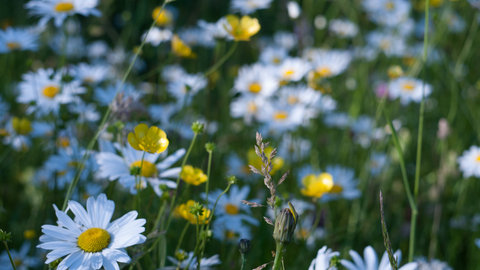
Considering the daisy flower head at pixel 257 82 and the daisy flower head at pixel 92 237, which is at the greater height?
the daisy flower head at pixel 92 237

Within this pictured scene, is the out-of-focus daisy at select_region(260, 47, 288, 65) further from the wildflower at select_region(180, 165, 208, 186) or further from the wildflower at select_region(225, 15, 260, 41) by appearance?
the wildflower at select_region(180, 165, 208, 186)

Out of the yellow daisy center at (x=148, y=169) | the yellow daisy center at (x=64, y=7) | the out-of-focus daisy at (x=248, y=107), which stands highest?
the yellow daisy center at (x=64, y=7)

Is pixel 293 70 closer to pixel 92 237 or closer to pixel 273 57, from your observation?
pixel 273 57

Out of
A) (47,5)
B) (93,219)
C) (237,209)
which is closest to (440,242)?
(237,209)

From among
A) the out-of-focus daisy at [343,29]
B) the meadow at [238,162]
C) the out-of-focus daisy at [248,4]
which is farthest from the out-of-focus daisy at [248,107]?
the out-of-focus daisy at [343,29]

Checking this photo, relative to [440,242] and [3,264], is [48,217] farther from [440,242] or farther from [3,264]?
[440,242]

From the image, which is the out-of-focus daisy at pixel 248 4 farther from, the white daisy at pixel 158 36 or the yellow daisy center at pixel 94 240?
the yellow daisy center at pixel 94 240
